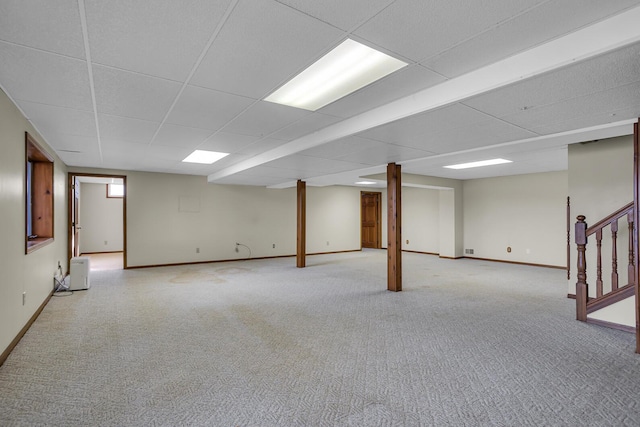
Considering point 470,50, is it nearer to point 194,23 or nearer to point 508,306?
point 194,23

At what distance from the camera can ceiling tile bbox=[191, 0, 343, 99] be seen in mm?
1733

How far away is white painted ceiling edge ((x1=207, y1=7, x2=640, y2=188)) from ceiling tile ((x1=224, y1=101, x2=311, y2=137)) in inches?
20.6

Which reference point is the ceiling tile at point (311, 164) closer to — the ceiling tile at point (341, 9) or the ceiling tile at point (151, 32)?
the ceiling tile at point (151, 32)

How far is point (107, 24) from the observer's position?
1.79m

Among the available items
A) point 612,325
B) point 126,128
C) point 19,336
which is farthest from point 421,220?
point 19,336

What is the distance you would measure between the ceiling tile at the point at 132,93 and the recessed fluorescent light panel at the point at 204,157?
1921mm

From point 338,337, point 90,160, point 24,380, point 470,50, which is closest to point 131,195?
point 90,160

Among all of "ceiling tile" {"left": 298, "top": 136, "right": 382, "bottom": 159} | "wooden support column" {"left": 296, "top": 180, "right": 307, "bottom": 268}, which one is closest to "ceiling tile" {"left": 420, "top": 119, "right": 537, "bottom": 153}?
"ceiling tile" {"left": 298, "top": 136, "right": 382, "bottom": 159}

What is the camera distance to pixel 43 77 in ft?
8.04

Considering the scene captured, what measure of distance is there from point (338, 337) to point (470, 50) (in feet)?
8.68

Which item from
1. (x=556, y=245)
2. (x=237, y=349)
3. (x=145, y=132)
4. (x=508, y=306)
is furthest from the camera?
(x=556, y=245)

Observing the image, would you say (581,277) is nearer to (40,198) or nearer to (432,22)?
(432,22)

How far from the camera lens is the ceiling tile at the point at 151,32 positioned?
1655 millimetres

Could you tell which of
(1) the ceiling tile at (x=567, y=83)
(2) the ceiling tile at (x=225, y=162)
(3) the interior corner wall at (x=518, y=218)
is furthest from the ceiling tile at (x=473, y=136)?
(3) the interior corner wall at (x=518, y=218)
